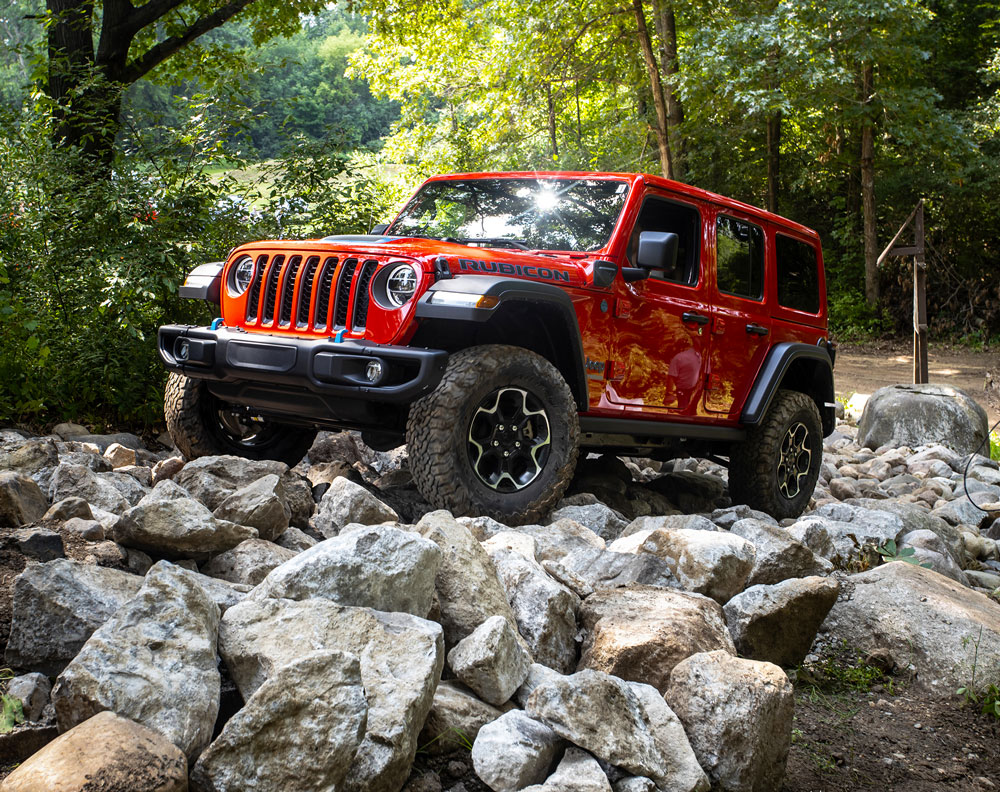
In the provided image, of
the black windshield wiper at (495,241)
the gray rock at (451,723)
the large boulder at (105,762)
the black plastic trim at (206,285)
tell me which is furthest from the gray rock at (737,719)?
the black plastic trim at (206,285)

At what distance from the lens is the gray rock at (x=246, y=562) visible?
3.14 metres

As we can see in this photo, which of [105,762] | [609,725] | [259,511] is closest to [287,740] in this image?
[105,762]

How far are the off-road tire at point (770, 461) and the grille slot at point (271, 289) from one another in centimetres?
337

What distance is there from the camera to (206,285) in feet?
16.8

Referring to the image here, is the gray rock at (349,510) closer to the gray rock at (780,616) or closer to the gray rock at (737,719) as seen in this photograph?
the gray rock at (780,616)

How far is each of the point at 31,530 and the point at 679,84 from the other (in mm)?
17048

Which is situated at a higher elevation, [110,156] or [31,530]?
[110,156]

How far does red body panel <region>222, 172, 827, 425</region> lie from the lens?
4.44 m

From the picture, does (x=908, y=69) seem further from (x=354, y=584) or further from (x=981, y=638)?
(x=354, y=584)

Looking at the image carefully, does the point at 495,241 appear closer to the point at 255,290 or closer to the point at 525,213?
the point at 525,213

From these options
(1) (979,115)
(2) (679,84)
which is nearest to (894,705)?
(2) (679,84)

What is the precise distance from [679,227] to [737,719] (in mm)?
3827

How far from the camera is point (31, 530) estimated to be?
10.3ft

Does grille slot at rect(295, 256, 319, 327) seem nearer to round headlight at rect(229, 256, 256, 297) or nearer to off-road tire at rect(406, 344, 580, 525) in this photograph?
round headlight at rect(229, 256, 256, 297)
